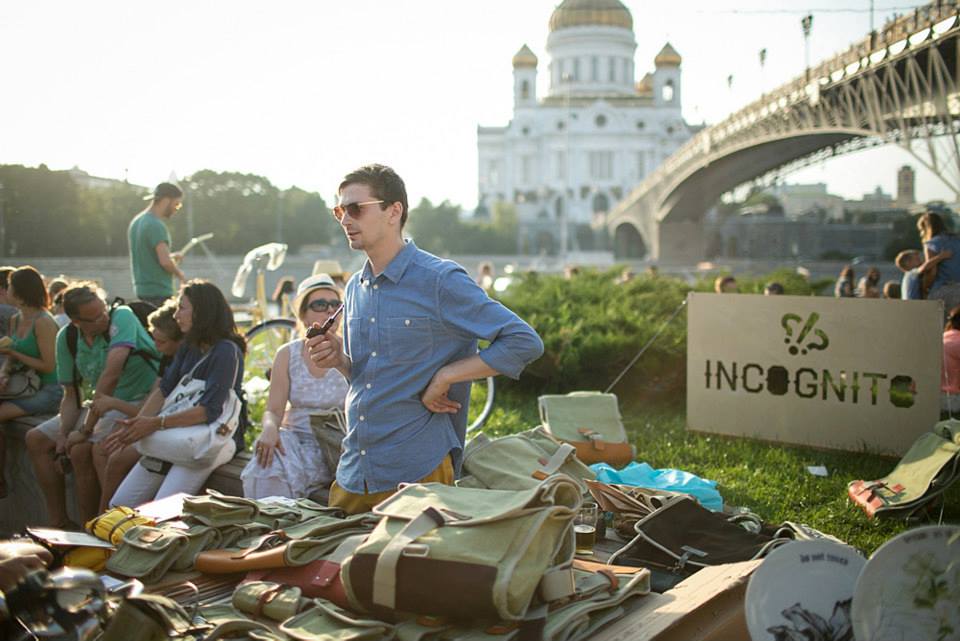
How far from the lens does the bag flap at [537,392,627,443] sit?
5645 millimetres

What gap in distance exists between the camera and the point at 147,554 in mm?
2887

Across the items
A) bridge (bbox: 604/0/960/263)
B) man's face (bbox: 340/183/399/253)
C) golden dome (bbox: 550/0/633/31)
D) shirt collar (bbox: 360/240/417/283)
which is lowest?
shirt collar (bbox: 360/240/417/283)

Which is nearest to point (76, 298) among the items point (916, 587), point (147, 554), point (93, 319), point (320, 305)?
point (93, 319)

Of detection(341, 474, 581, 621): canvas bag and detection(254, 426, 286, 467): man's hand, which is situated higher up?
detection(341, 474, 581, 621): canvas bag

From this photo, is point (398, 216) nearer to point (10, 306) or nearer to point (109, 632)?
point (109, 632)

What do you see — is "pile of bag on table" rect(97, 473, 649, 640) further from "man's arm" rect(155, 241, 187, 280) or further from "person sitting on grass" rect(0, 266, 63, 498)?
"man's arm" rect(155, 241, 187, 280)

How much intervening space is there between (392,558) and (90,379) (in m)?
3.81

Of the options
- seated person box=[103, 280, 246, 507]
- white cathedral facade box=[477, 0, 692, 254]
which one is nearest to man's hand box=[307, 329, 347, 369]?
seated person box=[103, 280, 246, 507]

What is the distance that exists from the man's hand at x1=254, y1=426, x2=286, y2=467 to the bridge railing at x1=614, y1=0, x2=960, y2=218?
19682mm

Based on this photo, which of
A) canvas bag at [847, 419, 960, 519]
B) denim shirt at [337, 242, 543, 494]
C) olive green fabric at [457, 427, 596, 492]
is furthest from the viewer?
canvas bag at [847, 419, 960, 519]

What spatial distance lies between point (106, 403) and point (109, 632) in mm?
3129

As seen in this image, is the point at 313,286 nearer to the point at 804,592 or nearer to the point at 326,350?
the point at 326,350

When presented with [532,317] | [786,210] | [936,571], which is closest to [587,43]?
[786,210]

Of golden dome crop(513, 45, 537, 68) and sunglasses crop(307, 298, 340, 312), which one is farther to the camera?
golden dome crop(513, 45, 537, 68)
